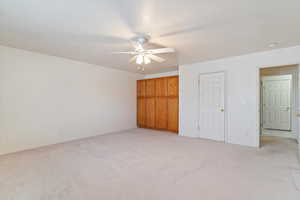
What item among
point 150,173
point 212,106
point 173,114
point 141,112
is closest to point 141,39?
point 150,173

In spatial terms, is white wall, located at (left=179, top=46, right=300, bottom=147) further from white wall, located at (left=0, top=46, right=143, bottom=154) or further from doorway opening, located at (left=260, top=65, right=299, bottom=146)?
white wall, located at (left=0, top=46, right=143, bottom=154)

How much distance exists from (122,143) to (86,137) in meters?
1.39

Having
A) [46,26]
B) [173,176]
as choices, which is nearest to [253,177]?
[173,176]

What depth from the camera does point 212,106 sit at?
179 inches

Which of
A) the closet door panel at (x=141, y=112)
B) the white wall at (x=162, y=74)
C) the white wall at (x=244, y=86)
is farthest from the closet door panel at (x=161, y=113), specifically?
the white wall at (x=244, y=86)

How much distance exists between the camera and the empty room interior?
2.02 meters

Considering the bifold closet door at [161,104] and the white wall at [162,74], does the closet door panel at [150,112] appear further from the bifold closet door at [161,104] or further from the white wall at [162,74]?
the white wall at [162,74]

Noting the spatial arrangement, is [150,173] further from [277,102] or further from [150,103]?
[277,102]

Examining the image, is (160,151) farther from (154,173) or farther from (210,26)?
(210,26)

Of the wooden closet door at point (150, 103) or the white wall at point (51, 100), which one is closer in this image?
the white wall at point (51, 100)

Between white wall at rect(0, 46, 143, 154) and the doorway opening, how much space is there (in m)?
5.19

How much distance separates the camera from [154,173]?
243 centimetres

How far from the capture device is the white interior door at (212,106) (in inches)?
173

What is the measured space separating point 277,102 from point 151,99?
442 cm
